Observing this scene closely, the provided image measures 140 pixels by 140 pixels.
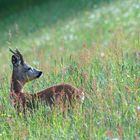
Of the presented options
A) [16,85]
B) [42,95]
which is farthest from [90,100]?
[16,85]

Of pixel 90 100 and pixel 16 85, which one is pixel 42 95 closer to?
pixel 90 100

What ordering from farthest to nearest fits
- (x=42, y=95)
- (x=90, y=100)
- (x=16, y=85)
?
(x=16, y=85) → (x=42, y=95) → (x=90, y=100)

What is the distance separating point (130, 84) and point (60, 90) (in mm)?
817

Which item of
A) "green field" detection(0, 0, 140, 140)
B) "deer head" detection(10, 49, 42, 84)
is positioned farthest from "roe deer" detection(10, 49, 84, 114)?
"green field" detection(0, 0, 140, 140)

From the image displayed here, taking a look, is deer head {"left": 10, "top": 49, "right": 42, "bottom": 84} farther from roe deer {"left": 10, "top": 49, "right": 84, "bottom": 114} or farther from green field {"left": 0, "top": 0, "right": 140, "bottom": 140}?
green field {"left": 0, "top": 0, "right": 140, "bottom": 140}

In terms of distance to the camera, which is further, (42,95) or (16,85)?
(16,85)

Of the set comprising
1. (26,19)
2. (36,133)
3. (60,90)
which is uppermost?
(26,19)

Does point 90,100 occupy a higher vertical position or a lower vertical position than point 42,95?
lower

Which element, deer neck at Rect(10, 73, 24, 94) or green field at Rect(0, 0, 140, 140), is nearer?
green field at Rect(0, 0, 140, 140)

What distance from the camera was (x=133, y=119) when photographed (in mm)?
7168

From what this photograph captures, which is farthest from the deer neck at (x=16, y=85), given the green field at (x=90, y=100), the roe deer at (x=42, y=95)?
the green field at (x=90, y=100)

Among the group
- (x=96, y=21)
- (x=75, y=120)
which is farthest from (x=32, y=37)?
(x=75, y=120)

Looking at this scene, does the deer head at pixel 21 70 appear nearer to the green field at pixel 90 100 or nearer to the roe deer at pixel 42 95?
the roe deer at pixel 42 95

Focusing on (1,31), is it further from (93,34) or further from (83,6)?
(93,34)
